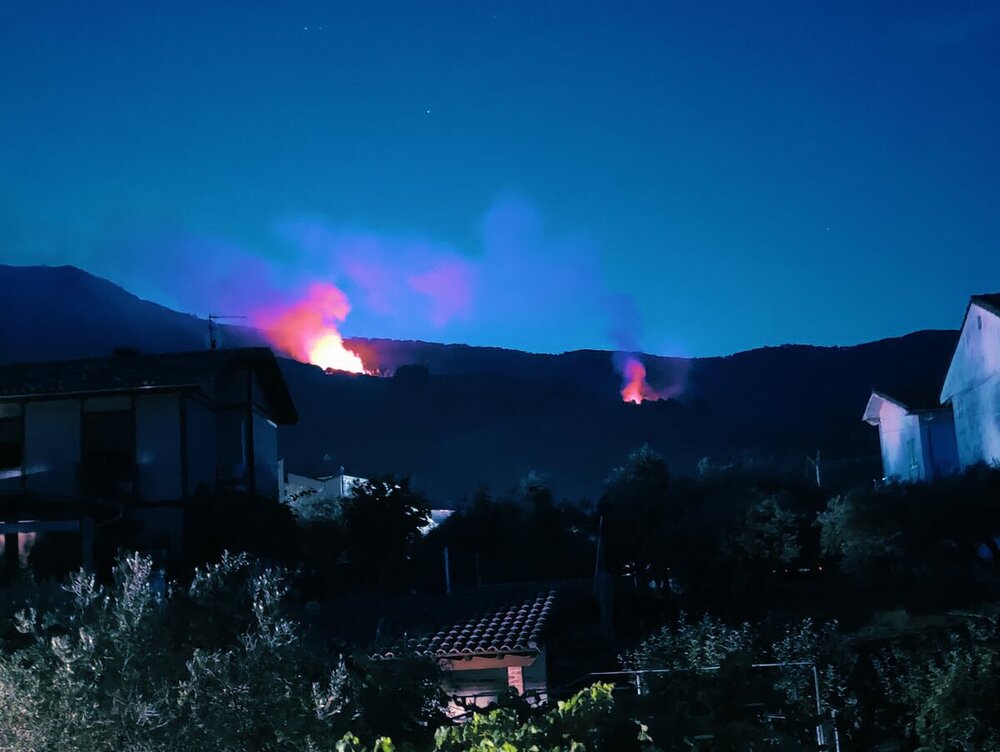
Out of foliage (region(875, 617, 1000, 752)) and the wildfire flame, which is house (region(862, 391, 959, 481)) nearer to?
foliage (region(875, 617, 1000, 752))

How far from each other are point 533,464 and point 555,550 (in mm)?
47074

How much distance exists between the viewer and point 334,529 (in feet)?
109

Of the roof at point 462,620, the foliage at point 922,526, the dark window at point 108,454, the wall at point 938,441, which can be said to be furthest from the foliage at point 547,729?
the wall at point 938,441

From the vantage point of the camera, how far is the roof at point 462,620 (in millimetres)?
17844

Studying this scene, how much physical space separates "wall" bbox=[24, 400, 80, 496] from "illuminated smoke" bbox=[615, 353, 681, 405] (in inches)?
3365

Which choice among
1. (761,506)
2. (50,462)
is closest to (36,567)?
(50,462)

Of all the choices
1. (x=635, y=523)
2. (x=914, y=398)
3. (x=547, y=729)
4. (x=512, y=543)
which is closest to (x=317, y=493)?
(x=512, y=543)

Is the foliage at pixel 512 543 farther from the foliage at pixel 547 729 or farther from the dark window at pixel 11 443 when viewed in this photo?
the foliage at pixel 547 729

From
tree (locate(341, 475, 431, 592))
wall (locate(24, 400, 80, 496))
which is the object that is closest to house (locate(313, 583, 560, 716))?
wall (locate(24, 400, 80, 496))

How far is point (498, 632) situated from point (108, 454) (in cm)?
1016

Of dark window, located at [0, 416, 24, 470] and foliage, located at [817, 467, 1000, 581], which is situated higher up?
dark window, located at [0, 416, 24, 470]

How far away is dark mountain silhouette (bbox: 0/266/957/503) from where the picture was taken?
271 ft

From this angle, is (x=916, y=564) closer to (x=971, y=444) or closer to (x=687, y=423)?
(x=971, y=444)

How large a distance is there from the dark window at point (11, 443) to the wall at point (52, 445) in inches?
8.0
